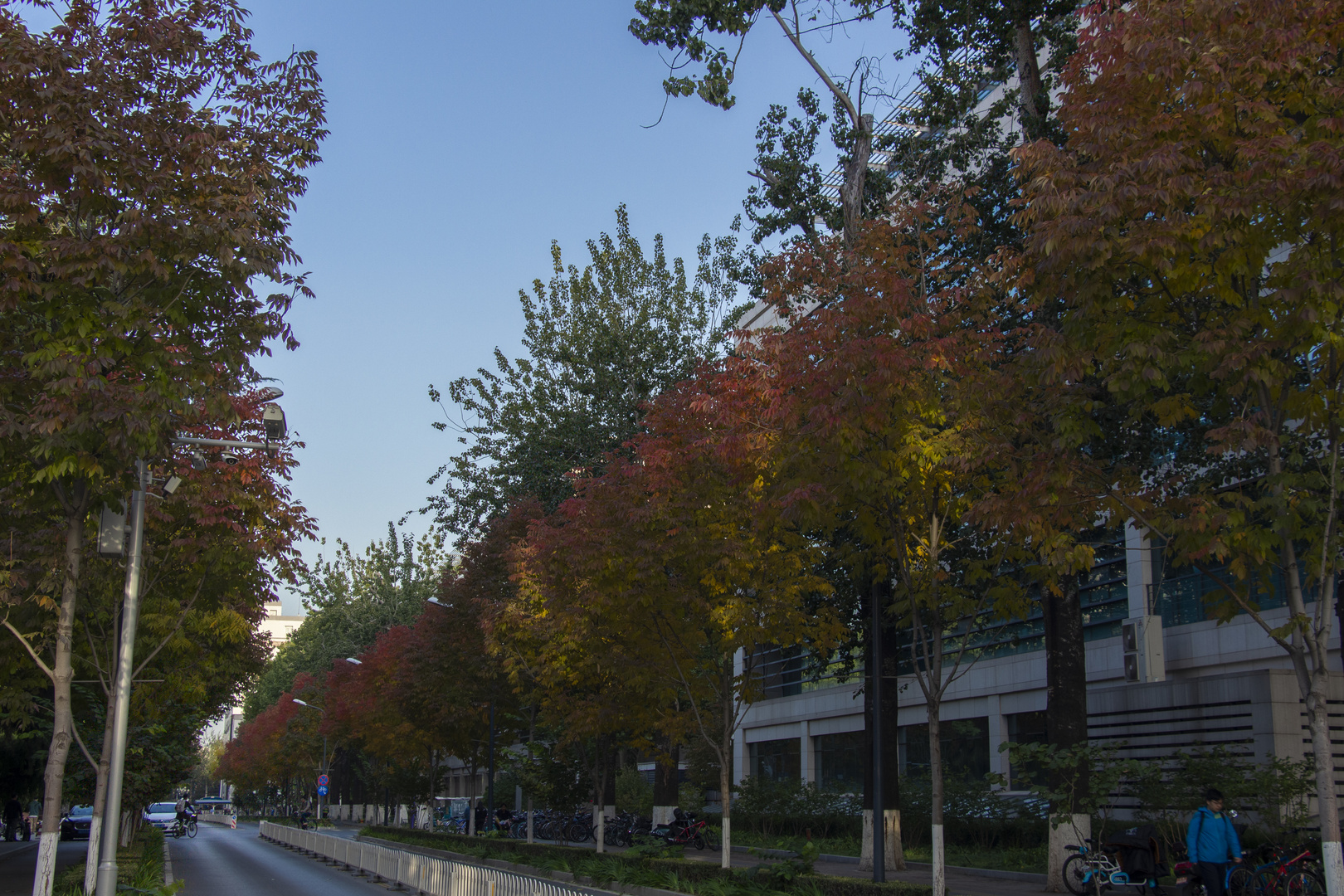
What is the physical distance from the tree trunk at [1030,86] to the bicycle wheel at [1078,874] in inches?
436

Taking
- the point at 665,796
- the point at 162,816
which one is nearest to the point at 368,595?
the point at 162,816

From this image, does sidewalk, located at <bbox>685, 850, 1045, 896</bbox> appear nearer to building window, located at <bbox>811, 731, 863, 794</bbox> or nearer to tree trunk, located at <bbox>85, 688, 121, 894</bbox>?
tree trunk, located at <bbox>85, 688, 121, 894</bbox>

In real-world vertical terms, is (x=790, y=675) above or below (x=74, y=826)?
above

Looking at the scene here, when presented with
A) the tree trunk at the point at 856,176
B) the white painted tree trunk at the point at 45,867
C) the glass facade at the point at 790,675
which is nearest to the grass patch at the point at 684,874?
the white painted tree trunk at the point at 45,867

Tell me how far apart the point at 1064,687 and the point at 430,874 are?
11218mm

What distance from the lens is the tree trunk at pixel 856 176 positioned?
69.6 feet

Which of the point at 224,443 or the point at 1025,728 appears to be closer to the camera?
the point at 224,443

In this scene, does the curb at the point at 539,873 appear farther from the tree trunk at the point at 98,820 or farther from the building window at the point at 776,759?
the building window at the point at 776,759

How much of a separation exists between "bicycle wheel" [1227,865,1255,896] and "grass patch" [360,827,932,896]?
12.7 feet

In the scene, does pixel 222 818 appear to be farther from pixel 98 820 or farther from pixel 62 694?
pixel 62 694

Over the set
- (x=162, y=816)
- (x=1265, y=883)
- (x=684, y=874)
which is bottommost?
(x=162, y=816)

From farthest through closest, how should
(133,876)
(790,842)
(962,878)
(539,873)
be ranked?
(790,842)
(539,873)
(962,878)
(133,876)

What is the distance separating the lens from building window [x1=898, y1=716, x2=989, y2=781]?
30375 mm

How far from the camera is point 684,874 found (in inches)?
703
